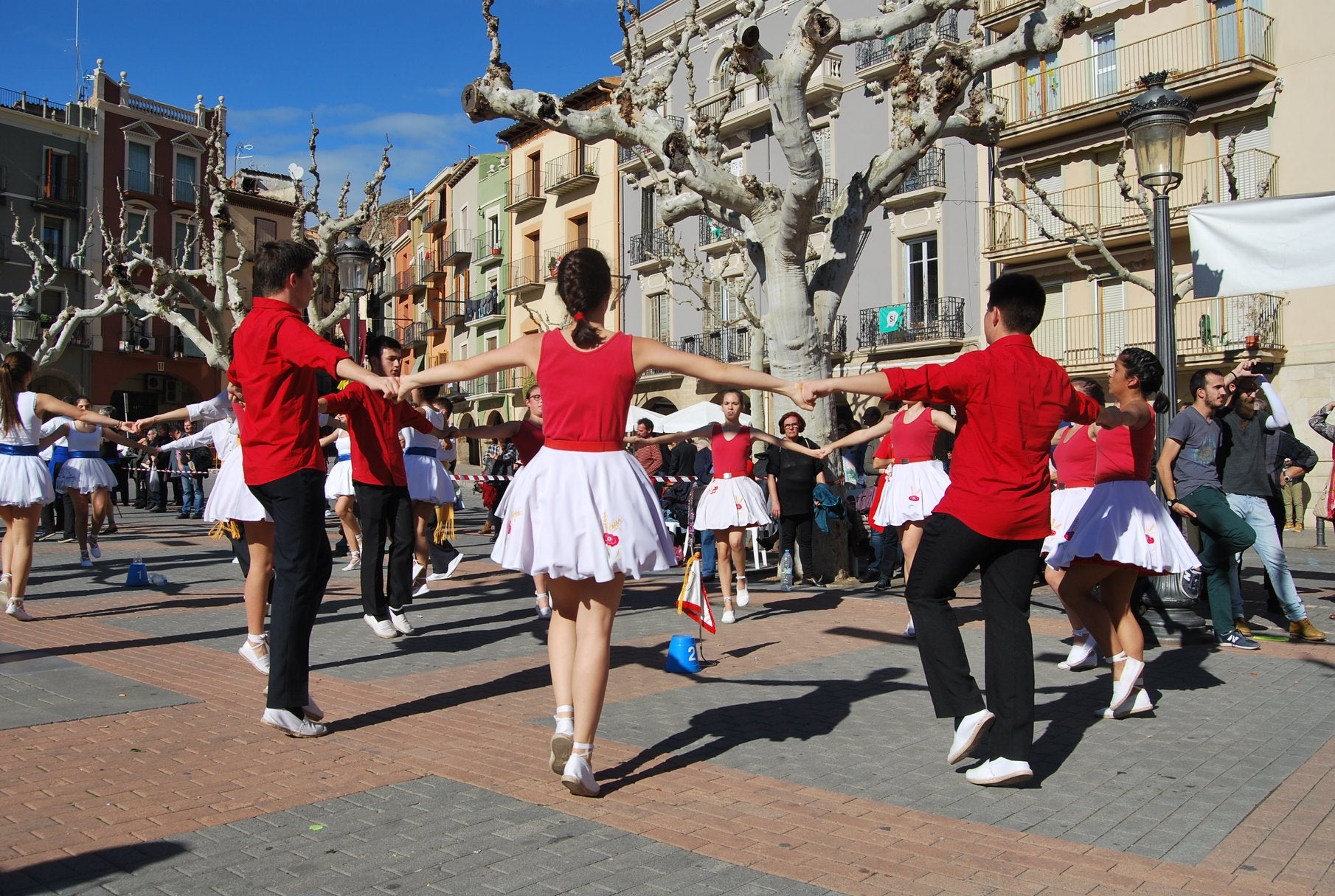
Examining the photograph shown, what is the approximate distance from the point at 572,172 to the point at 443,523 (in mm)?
32894

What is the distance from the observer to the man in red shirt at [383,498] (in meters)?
7.79

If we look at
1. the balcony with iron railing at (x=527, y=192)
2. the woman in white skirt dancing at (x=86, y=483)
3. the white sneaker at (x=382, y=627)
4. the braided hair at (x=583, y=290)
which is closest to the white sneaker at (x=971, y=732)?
the braided hair at (x=583, y=290)

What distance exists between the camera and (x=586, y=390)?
4504mm

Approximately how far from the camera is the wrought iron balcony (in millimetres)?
39156

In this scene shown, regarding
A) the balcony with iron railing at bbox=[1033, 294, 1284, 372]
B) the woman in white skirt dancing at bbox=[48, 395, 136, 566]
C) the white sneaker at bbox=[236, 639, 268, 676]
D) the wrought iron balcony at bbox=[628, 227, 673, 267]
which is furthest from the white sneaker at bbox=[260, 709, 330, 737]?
the wrought iron balcony at bbox=[628, 227, 673, 267]

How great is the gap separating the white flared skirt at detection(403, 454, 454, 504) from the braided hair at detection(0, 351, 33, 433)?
126 inches

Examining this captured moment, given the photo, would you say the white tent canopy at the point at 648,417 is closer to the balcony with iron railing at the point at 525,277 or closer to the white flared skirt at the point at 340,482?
the white flared skirt at the point at 340,482

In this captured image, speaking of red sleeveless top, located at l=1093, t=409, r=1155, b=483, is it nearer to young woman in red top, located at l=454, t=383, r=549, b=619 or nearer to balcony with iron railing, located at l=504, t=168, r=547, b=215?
young woman in red top, located at l=454, t=383, r=549, b=619

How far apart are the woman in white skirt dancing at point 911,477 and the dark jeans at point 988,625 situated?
4.07m

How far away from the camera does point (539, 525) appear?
14.7 feet

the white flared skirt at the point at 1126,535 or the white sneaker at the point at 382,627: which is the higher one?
the white flared skirt at the point at 1126,535

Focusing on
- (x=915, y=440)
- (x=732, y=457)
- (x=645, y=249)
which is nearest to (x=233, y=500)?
(x=732, y=457)

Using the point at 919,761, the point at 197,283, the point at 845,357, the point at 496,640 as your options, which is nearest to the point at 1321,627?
the point at 919,761

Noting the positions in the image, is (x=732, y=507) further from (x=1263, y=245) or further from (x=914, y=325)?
(x=914, y=325)
